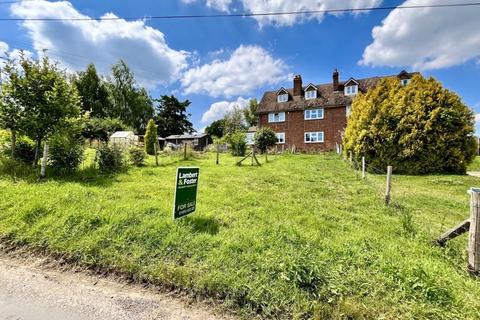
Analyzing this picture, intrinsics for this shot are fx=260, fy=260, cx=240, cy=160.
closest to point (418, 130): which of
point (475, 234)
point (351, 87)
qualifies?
point (475, 234)

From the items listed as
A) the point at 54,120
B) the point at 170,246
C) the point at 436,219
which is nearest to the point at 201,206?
the point at 170,246

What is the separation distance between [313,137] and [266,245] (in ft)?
91.2

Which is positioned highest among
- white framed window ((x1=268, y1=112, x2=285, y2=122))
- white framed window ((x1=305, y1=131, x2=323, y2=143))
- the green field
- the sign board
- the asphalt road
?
white framed window ((x1=268, y1=112, x2=285, y2=122))

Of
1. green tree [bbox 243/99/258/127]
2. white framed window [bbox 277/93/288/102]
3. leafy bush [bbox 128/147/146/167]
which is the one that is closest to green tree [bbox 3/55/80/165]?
leafy bush [bbox 128/147/146/167]

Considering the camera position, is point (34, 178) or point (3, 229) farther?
point (34, 178)

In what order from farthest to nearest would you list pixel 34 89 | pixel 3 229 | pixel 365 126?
1. pixel 365 126
2. pixel 34 89
3. pixel 3 229

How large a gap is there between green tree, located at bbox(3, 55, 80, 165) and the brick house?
25507 mm

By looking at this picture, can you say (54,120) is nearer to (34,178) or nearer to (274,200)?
(34,178)

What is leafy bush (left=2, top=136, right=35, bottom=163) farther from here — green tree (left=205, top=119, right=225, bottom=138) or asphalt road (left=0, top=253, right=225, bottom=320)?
green tree (left=205, top=119, right=225, bottom=138)

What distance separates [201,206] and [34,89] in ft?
23.6

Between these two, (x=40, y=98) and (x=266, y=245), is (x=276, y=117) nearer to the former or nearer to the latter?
(x=40, y=98)

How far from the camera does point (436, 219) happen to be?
588 centimetres

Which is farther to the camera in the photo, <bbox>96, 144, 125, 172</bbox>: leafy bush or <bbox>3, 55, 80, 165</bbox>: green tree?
<bbox>96, 144, 125, 172</bbox>: leafy bush

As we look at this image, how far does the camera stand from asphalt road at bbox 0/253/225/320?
286cm
